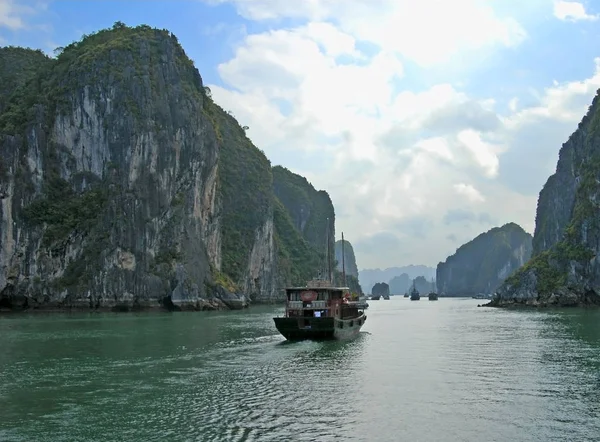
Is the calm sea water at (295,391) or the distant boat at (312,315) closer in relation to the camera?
the calm sea water at (295,391)

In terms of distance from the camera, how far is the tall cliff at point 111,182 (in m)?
95.5

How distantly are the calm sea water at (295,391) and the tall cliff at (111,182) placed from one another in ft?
180

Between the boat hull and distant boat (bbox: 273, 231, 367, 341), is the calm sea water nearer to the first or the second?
the boat hull

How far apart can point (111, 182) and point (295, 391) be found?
283ft

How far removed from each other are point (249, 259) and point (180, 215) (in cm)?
4489

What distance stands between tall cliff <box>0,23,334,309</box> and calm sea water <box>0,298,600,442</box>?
5472cm

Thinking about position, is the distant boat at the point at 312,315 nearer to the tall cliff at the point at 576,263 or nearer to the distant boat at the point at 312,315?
the distant boat at the point at 312,315

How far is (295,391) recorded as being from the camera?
24.9 m

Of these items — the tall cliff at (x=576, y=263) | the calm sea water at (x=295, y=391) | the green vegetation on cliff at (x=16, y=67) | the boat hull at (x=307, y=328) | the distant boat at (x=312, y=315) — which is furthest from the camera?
the green vegetation on cliff at (x=16, y=67)

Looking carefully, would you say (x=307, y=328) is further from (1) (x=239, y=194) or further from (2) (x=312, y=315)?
(1) (x=239, y=194)

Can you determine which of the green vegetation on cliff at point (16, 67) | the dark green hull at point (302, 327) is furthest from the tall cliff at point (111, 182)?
the dark green hull at point (302, 327)

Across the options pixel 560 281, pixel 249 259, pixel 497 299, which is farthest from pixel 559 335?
pixel 249 259

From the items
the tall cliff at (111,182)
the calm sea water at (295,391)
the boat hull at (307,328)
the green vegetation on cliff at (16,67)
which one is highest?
the green vegetation on cliff at (16,67)

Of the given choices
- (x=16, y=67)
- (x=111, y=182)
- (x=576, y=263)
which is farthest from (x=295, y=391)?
(x=16, y=67)
